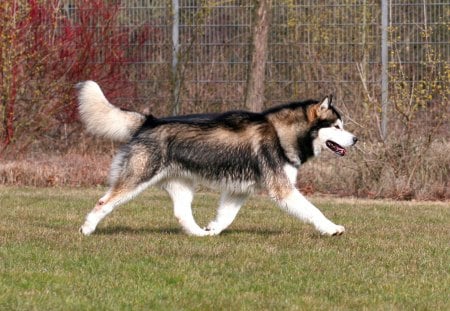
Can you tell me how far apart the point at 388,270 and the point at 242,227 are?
124 inches

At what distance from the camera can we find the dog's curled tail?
10.4m

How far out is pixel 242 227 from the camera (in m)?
11.6

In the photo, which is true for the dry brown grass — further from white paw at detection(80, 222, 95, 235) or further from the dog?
white paw at detection(80, 222, 95, 235)

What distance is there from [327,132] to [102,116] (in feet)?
6.99

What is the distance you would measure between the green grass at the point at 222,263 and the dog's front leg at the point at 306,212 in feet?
0.34

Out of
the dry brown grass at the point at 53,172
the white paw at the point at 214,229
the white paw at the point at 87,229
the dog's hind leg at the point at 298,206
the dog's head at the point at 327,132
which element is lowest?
the dry brown grass at the point at 53,172

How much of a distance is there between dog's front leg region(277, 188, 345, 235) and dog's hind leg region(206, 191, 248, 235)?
0.53 metres

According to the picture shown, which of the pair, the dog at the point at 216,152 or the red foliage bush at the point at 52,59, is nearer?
the dog at the point at 216,152

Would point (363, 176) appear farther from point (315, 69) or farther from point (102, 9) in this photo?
point (102, 9)

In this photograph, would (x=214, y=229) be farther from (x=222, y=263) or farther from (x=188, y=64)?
(x=188, y=64)

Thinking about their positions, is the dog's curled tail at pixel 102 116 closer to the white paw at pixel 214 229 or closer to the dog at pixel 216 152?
the dog at pixel 216 152

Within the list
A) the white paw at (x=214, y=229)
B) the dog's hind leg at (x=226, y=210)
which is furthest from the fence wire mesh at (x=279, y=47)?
the white paw at (x=214, y=229)

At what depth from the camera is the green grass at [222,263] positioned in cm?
735

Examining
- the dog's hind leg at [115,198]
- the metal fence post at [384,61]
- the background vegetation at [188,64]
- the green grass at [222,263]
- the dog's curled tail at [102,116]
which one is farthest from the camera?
the background vegetation at [188,64]
